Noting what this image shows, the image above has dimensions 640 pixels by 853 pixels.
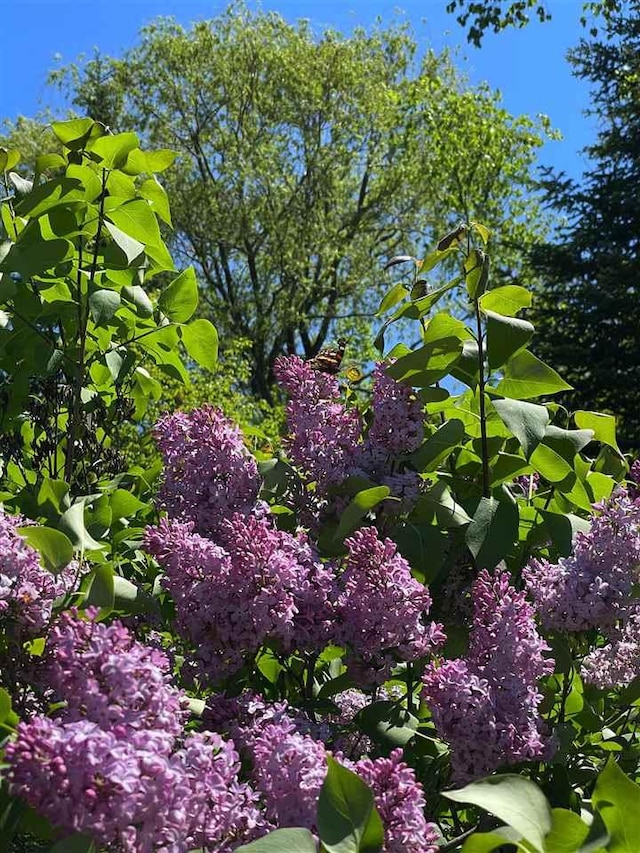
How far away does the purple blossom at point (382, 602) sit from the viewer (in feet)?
4.88

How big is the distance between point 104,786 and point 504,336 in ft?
3.39

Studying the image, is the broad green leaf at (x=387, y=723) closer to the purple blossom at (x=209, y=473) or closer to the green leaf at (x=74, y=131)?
the purple blossom at (x=209, y=473)

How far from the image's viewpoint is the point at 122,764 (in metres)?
0.99

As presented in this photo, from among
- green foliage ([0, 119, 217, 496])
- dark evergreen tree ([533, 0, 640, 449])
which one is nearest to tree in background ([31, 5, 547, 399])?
dark evergreen tree ([533, 0, 640, 449])

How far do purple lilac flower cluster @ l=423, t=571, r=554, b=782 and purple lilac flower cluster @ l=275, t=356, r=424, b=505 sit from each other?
422 millimetres

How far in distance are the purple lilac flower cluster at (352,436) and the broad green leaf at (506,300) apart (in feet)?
0.68

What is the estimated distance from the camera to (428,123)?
89.7ft

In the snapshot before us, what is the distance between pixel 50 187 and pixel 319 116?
89.8 ft

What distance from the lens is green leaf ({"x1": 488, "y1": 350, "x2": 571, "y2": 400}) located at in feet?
5.98

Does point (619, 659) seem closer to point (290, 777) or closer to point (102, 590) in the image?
point (290, 777)

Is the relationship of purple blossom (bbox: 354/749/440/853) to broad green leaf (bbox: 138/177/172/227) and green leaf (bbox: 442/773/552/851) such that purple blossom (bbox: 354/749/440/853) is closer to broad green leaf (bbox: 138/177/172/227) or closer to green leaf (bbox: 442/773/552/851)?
green leaf (bbox: 442/773/552/851)

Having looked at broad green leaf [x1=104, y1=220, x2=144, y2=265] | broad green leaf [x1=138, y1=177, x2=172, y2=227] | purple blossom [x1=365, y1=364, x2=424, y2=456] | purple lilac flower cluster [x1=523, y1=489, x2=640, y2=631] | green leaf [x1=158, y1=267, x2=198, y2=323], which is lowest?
purple lilac flower cluster [x1=523, y1=489, x2=640, y2=631]

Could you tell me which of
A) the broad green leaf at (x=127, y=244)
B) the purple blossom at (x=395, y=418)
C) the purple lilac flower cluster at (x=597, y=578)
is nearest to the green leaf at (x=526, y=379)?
the purple blossom at (x=395, y=418)

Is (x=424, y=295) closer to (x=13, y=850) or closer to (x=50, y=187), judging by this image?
(x=50, y=187)
